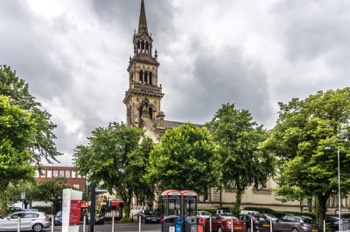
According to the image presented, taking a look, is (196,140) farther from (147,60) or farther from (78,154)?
(147,60)

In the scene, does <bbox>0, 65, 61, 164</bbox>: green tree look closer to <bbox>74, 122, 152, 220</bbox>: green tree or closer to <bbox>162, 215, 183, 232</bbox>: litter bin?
<bbox>74, 122, 152, 220</bbox>: green tree

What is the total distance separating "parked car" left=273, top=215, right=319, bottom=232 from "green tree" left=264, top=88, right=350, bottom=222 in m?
1.76

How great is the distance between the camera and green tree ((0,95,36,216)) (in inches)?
964

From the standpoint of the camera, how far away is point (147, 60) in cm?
7869

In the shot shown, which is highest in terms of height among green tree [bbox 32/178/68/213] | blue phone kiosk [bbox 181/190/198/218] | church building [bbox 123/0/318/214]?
church building [bbox 123/0/318/214]

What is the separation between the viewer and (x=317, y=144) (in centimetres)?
2828

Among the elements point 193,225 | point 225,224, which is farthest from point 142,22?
point 193,225

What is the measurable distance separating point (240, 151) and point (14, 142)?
2240cm

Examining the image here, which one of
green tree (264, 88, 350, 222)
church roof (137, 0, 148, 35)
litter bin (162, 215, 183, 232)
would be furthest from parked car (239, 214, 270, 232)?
church roof (137, 0, 148, 35)

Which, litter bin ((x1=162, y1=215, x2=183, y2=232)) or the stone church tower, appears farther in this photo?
the stone church tower

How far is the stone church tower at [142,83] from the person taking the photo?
73688 millimetres

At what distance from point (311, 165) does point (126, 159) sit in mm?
21825

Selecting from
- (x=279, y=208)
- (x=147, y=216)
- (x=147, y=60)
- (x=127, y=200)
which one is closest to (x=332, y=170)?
(x=147, y=216)

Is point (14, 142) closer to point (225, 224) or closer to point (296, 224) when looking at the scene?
point (225, 224)
